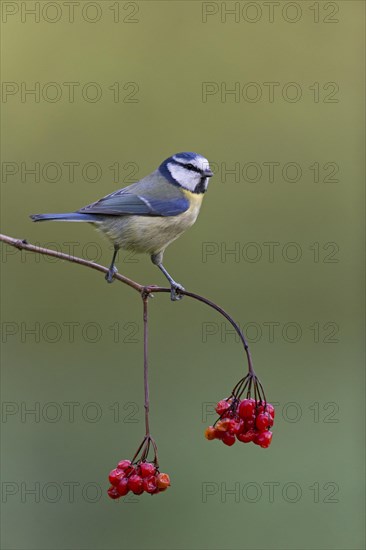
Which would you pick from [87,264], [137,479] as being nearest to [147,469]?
[137,479]

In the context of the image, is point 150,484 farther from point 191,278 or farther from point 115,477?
point 191,278

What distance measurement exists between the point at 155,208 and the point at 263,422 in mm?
910

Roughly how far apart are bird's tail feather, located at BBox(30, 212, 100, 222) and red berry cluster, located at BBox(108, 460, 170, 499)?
62cm

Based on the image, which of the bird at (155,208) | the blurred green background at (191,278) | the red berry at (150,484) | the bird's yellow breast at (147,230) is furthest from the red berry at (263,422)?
the blurred green background at (191,278)

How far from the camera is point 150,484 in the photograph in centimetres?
175

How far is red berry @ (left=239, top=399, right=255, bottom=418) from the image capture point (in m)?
1.81

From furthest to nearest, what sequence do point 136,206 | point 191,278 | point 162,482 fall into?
point 191,278
point 136,206
point 162,482

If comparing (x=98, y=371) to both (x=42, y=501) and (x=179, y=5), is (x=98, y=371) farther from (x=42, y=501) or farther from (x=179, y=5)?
(x=179, y=5)

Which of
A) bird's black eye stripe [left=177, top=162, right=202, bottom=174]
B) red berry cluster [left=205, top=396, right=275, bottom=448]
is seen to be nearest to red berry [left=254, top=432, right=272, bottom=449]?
red berry cluster [left=205, top=396, right=275, bottom=448]

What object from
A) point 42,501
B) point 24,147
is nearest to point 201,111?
point 24,147

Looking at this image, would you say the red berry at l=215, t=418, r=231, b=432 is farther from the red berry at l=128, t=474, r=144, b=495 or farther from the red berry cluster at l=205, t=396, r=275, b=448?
the red berry at l=128, t=474, r=144, b=495

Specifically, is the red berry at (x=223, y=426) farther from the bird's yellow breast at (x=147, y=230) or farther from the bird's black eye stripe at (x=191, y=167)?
the bird's black eye stripe at (x=191, y=167)

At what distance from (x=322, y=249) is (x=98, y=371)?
5.30ft

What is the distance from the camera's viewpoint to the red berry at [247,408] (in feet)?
5.95
